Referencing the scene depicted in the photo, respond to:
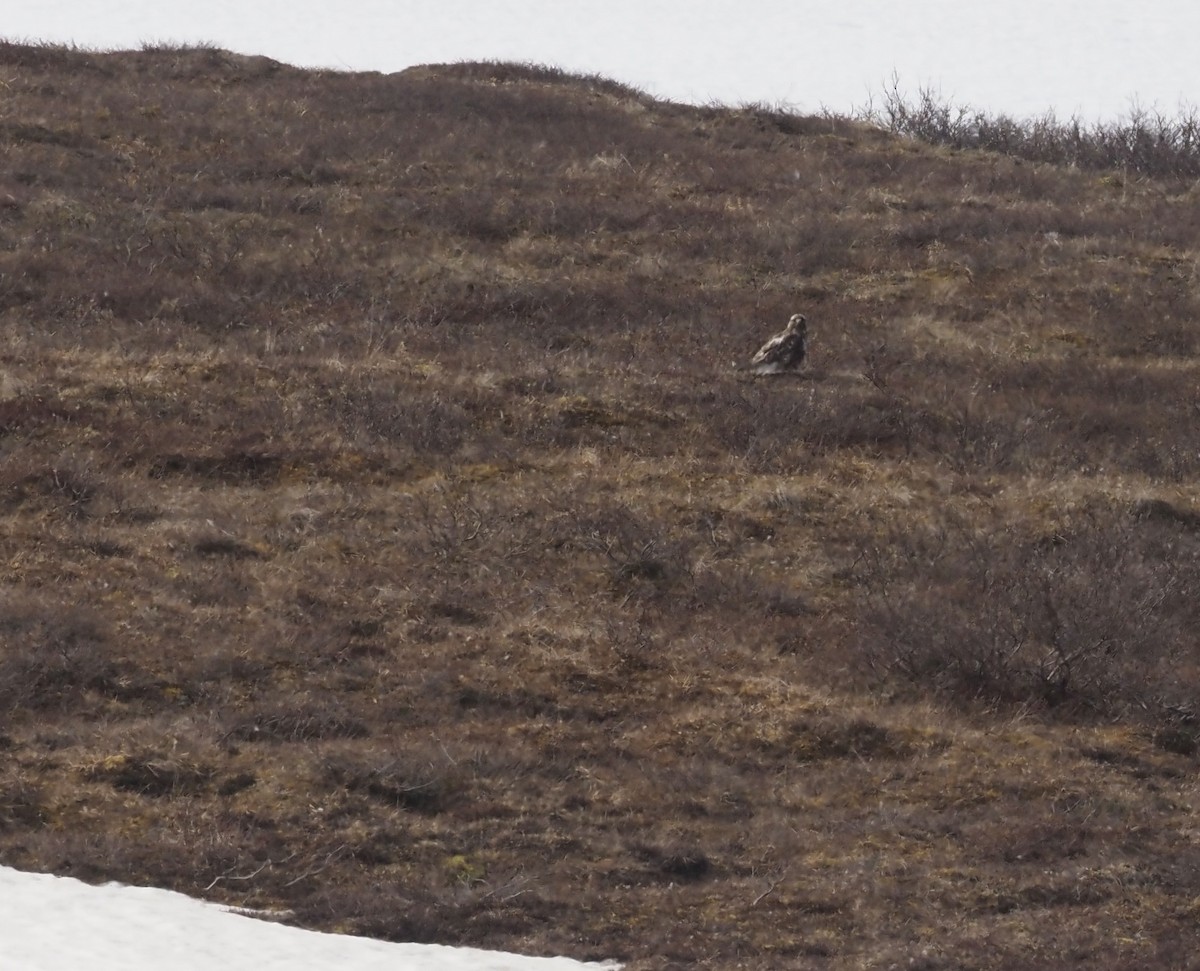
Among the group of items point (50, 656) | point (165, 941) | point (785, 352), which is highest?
point (785, 352)

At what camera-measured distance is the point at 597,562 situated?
1280 centimetres

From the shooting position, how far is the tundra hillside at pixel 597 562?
337 inches

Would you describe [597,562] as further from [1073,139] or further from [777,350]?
[1073,139]

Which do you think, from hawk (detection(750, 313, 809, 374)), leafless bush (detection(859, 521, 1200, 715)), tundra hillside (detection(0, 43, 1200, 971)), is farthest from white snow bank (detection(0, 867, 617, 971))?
hawk (detection(750, 313, 809, 374))

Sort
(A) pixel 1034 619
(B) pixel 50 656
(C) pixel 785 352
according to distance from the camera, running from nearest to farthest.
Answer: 1. (B) pixel 50 656
2. (A) pixel 1034 619
3. (C) pixel 785 352

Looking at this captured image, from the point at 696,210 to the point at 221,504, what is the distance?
44.5ft

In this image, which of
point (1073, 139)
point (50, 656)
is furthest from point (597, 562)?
point (1073, 139)

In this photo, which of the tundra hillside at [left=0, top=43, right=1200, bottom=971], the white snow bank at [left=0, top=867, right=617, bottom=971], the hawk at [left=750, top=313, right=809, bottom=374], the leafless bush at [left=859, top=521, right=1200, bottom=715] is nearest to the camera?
the white snow bank at [left=0, top=867, right=617, bottom=971]

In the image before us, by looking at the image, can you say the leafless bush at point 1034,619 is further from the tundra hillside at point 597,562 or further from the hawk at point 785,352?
the hawk at point 785,352

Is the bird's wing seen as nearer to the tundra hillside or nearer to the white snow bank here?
the tundra hillside

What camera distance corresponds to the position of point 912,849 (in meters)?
8.94

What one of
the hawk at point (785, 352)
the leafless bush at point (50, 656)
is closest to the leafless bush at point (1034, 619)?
the hawk at point (785, 352)

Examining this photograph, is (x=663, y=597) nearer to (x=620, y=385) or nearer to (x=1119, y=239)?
(x=620, y=385)

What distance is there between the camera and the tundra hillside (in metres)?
8.57
